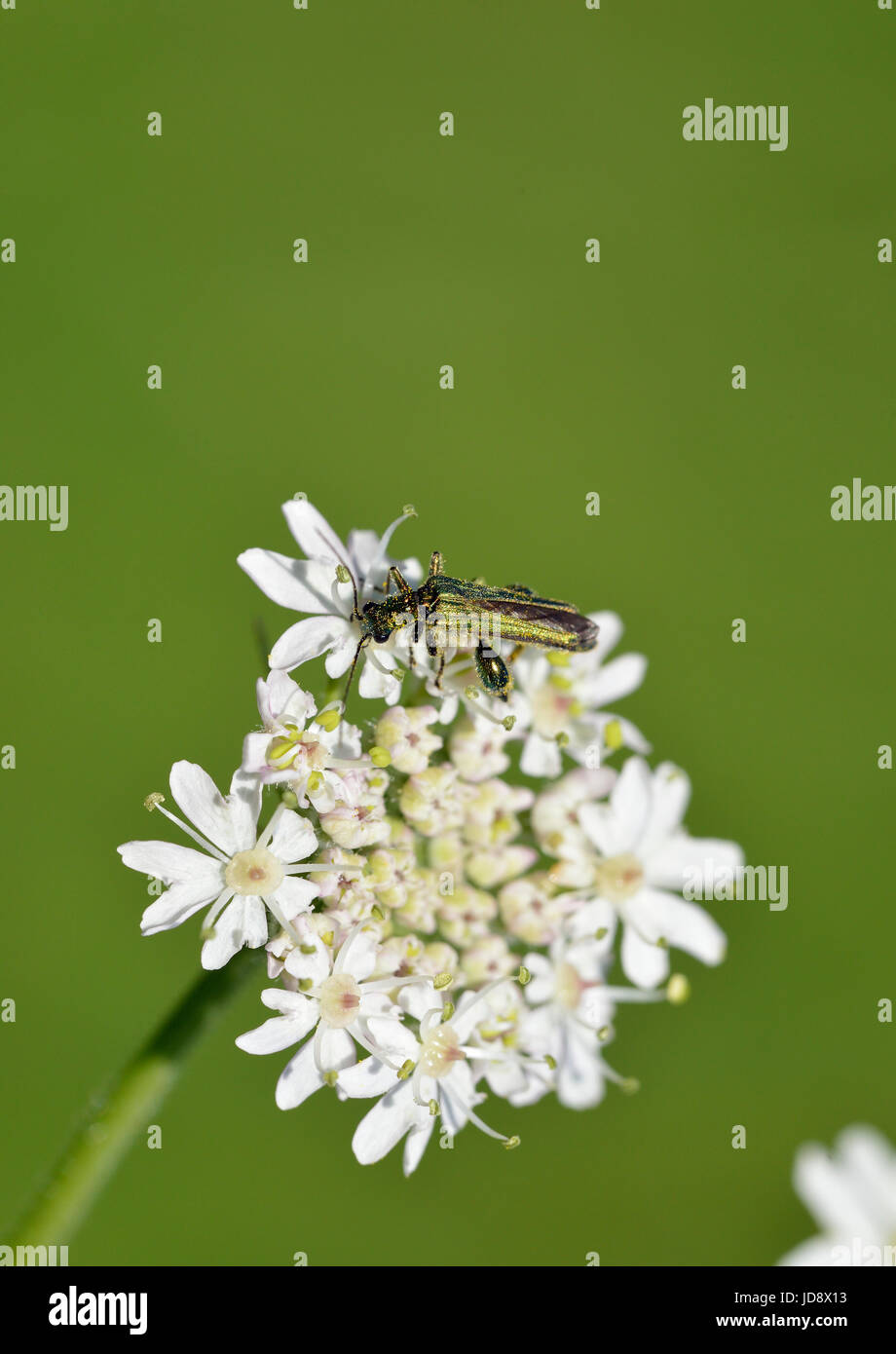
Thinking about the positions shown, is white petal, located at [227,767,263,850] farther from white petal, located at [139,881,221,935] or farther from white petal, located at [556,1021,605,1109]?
white petal, located at [556,1021,605,1109]

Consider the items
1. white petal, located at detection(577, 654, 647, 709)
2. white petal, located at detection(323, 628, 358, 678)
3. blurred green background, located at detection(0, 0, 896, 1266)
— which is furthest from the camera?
blurred green background, located at detection(0, 0, 896, 1266)

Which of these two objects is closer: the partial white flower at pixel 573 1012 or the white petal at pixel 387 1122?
the white petal at pixel 387 1122

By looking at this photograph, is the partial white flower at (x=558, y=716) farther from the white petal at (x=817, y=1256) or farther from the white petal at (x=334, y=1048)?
the white petal at (x=817, y=1256)

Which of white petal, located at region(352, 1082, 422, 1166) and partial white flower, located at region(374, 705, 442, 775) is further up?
partial white flower, located at region(374, 705, 442, 775)

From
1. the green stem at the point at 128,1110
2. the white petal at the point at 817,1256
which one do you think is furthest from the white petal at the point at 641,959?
the green stem at the point at 128,1110

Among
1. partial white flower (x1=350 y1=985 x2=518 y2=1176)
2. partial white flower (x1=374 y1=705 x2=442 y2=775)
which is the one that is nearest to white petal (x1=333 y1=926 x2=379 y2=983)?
partial white flower (x1=350 y1=985 x2=518 y2=1176)

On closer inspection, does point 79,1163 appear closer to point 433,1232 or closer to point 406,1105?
point 406,1105
